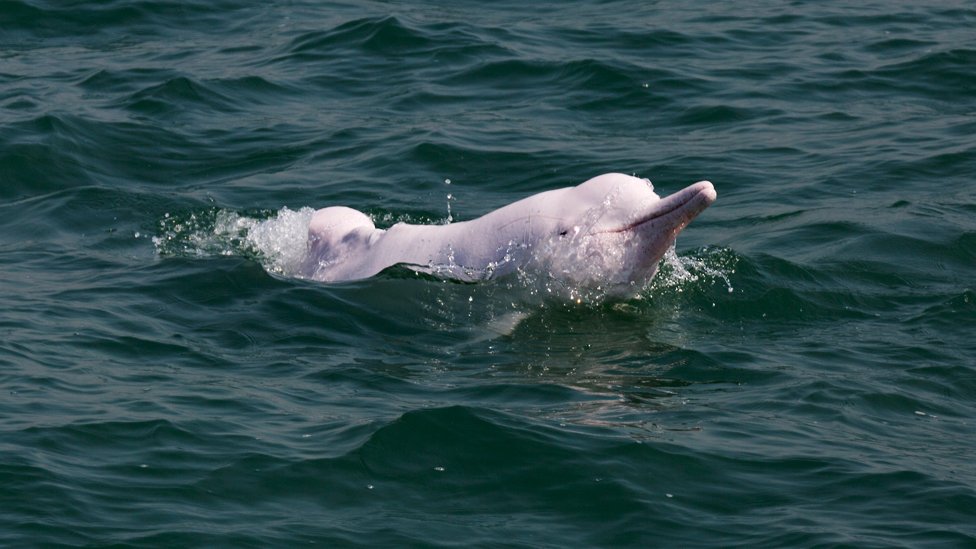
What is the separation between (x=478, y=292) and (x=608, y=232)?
1164 mm

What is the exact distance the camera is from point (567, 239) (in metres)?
11.0

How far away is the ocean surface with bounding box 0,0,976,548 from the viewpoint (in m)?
8.07

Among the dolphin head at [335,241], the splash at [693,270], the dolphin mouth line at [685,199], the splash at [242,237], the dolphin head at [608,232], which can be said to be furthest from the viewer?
the splash at [242,237]

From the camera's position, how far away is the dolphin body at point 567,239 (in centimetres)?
1070

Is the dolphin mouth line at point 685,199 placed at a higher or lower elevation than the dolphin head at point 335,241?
higher

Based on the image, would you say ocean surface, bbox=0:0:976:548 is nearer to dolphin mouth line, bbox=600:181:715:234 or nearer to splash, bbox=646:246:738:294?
splash, bbox=646:246:738:294

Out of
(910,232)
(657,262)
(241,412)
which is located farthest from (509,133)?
(241,412)

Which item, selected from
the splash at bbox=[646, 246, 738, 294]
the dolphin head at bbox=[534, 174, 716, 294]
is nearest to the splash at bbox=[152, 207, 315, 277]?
the dolphin head at bbox=[534, 174, 716, 294]

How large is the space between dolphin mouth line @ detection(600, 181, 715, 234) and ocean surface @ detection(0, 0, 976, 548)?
932 mm

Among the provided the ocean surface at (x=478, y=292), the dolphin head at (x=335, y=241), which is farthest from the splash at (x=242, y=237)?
the dolphin head at (x=335, y=241)

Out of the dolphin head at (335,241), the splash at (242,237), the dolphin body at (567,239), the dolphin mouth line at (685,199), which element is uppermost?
the dolphin mouth line at (685,199)

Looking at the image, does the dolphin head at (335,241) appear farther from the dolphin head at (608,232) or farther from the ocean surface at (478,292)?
the dolphin head at (608,232)

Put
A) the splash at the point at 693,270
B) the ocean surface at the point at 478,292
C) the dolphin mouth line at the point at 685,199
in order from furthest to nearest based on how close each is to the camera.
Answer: the splash at the point at 693,270 → the dolphin mouth line at the point at 685,199 → the ocean surface at the point at 478,292

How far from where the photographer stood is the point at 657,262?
1104 cm
